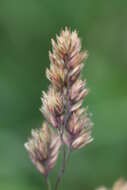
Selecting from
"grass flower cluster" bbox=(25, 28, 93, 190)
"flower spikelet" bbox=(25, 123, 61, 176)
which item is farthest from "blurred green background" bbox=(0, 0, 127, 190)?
"grass flower cluster" bbox=(25, 28, 93, 190)

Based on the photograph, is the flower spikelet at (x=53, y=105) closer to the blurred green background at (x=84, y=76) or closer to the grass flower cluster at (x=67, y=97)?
the grass flower cluster at (x=67, y=97)

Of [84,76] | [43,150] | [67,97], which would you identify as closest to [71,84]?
[67,97]

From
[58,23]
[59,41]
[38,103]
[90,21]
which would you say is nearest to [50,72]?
[59,41]

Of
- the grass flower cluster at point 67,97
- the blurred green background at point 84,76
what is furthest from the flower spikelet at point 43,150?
the blurred green background at point 84,76

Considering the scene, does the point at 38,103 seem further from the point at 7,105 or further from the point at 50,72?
the point at 50,72

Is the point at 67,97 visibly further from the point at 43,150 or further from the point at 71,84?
the point at 43,150

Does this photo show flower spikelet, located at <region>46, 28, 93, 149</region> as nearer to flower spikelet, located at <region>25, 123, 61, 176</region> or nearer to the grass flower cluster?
the grass flower cluster
